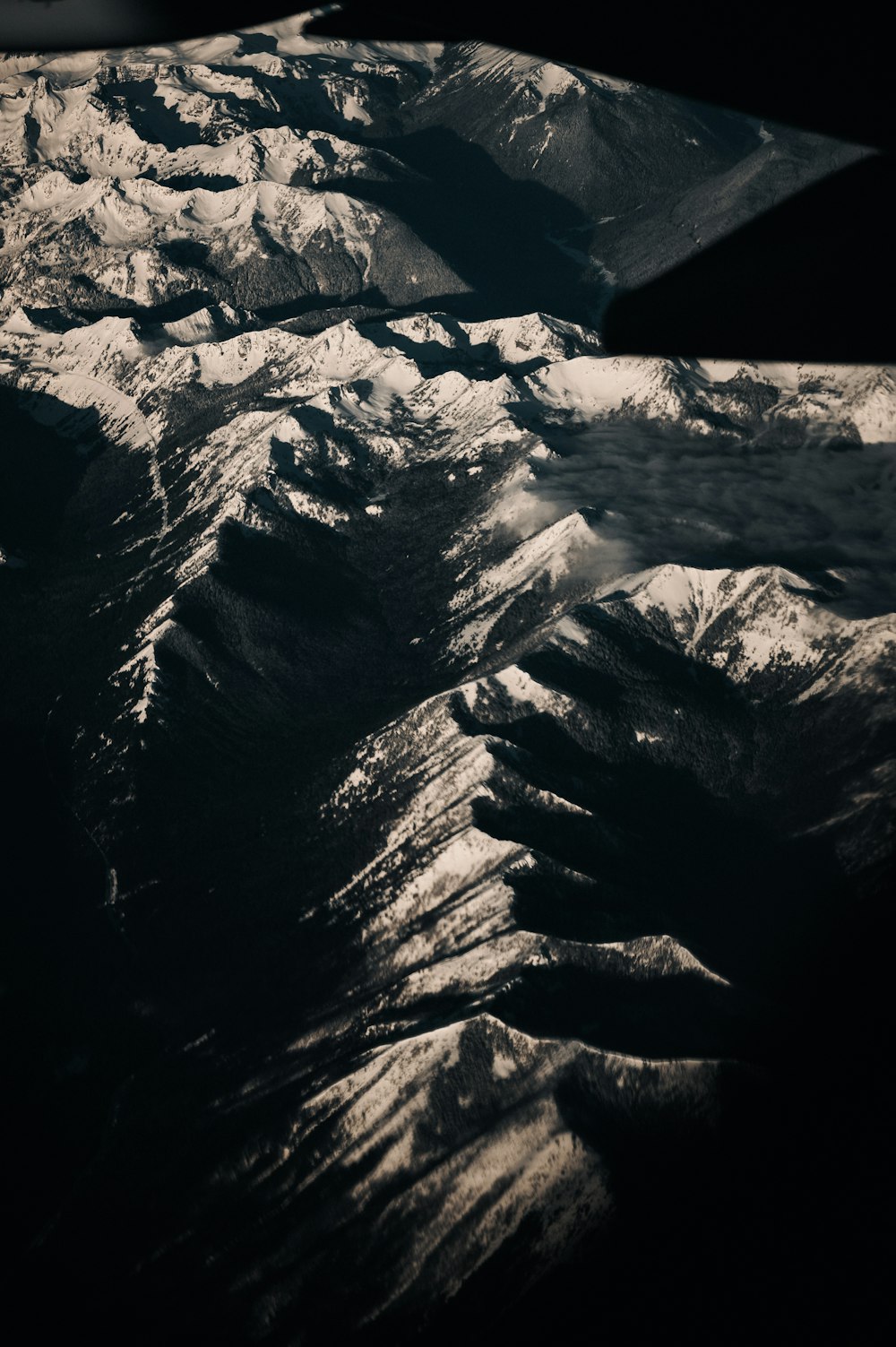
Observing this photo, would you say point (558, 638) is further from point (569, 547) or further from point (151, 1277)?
point (151, 1277)

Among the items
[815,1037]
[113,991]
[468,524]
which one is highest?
[468,524]

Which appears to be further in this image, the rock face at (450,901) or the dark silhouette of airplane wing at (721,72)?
the rock face at (450,901)

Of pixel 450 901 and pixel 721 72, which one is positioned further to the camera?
pixel 450 901

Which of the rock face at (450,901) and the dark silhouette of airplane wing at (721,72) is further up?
the dark silhouette of airplane wing at (721,72)

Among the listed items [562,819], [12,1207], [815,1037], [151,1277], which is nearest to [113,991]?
[12,1207]

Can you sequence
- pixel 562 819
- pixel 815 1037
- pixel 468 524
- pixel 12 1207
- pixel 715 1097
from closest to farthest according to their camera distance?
pixel 715 1097 < pixel 815 1037 < pixel 12 1207 < pixel 562 819 < pixel 468 524

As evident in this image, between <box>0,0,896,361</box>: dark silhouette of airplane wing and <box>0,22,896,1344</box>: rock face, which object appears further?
<box>0,22,896,1344</box>: rock face

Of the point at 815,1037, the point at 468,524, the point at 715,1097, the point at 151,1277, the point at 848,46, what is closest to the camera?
the point at 848,46

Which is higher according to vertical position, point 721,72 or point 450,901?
point 721,72

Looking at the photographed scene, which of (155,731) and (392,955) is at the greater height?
(155,731)

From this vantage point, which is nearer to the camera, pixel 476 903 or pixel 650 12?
pixel 650 12

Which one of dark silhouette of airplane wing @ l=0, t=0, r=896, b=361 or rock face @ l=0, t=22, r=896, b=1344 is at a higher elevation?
dark silhouette of airplane wing @ l=0, t=0, r=896, b=361
